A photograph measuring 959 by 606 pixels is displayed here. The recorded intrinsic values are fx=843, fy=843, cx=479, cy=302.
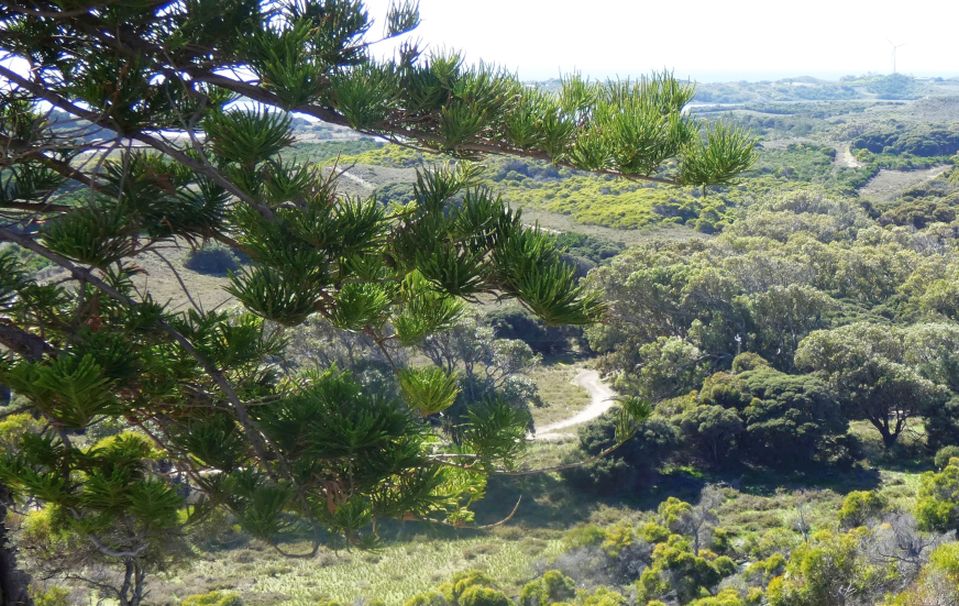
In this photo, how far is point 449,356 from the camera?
17906mm

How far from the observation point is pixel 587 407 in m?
19.1

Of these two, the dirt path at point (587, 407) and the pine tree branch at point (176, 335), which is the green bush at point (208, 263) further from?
the pine tree branch at point (176, 335)

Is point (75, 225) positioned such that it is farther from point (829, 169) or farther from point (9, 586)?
point (829, 169)

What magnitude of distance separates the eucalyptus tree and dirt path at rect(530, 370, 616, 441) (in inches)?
510

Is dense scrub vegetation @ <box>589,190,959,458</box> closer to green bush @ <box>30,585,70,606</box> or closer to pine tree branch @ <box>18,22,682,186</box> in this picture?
green bush @ <box>30,585,70,606</box>

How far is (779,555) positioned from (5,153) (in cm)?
895

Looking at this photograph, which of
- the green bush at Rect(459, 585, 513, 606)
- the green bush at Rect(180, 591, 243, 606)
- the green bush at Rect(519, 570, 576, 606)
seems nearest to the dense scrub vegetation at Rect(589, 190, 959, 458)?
the green bush at Rect(519, 570, 576, 606)

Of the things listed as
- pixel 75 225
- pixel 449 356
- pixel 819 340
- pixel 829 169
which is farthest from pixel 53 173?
pixel 829 169

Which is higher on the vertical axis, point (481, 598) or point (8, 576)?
point (8, 576)

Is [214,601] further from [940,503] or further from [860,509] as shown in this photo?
[940,503]

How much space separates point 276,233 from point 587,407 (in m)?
17.4

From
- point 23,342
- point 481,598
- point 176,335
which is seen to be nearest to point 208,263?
point 481,598

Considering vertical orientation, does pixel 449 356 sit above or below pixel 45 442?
below

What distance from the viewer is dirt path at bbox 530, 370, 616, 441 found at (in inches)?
680
